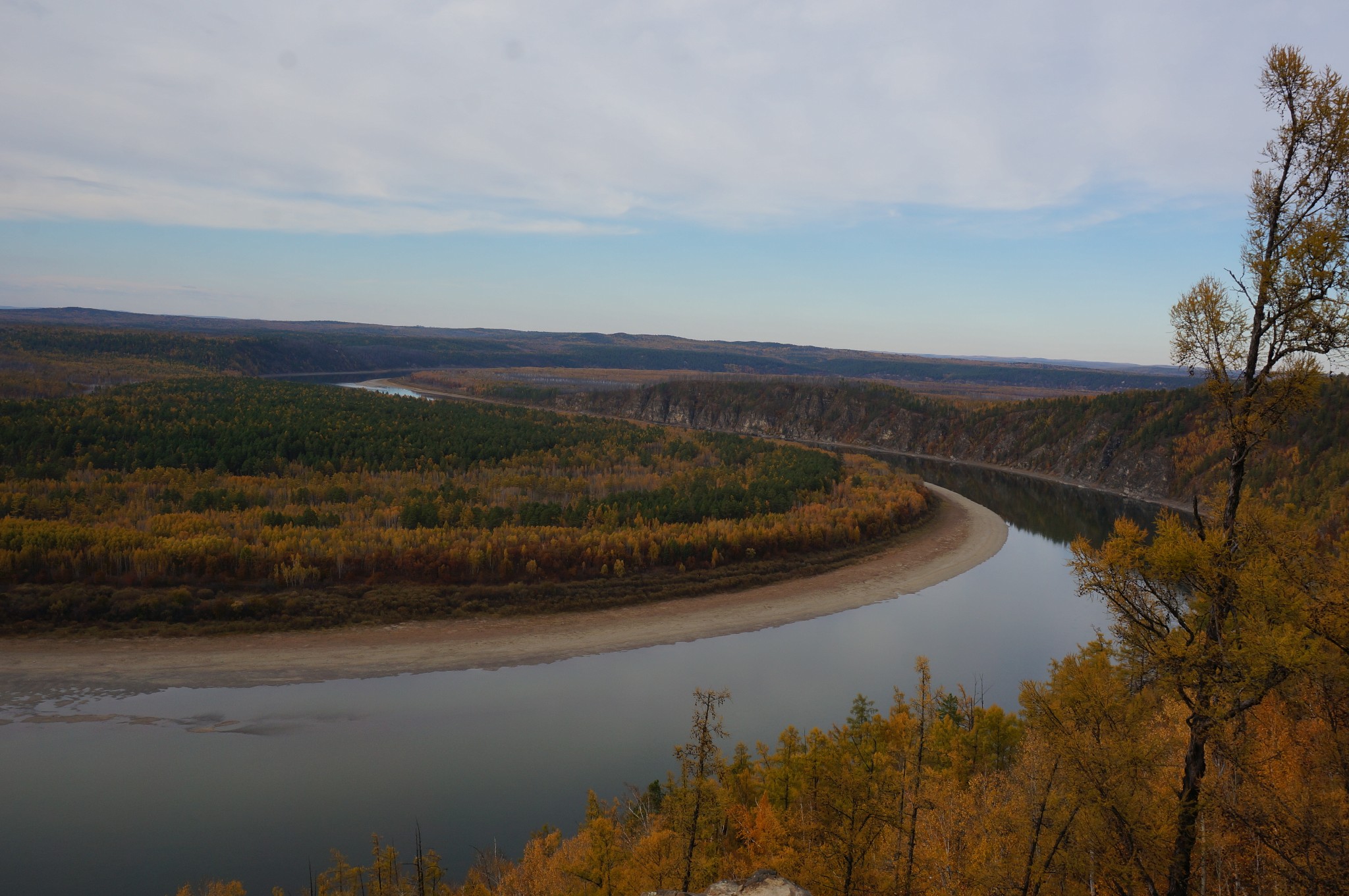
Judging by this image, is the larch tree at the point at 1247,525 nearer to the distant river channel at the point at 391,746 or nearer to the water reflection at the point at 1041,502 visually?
the distant river channel at the point at 391,746

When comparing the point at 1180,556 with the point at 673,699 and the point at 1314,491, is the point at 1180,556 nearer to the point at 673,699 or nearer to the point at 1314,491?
the point at 673,699

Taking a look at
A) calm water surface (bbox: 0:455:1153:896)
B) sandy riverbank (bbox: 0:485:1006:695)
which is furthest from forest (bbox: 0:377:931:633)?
calm water surface (bbox: 0:455:1153:896)

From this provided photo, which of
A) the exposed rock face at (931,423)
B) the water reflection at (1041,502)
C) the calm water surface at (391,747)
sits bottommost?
the calm water surface at (391,747)

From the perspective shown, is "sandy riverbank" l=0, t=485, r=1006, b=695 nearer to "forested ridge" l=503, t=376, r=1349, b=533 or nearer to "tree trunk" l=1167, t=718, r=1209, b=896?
"forested ridge" l=503, t=376, r=1349, b=533

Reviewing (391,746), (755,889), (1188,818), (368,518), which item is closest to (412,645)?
(391,746)

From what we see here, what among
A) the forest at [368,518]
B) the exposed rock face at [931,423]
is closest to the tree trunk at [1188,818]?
the forest at [368,518]

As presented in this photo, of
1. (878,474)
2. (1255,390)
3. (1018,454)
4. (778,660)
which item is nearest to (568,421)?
(878,474)

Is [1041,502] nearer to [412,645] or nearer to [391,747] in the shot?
[412,645]
